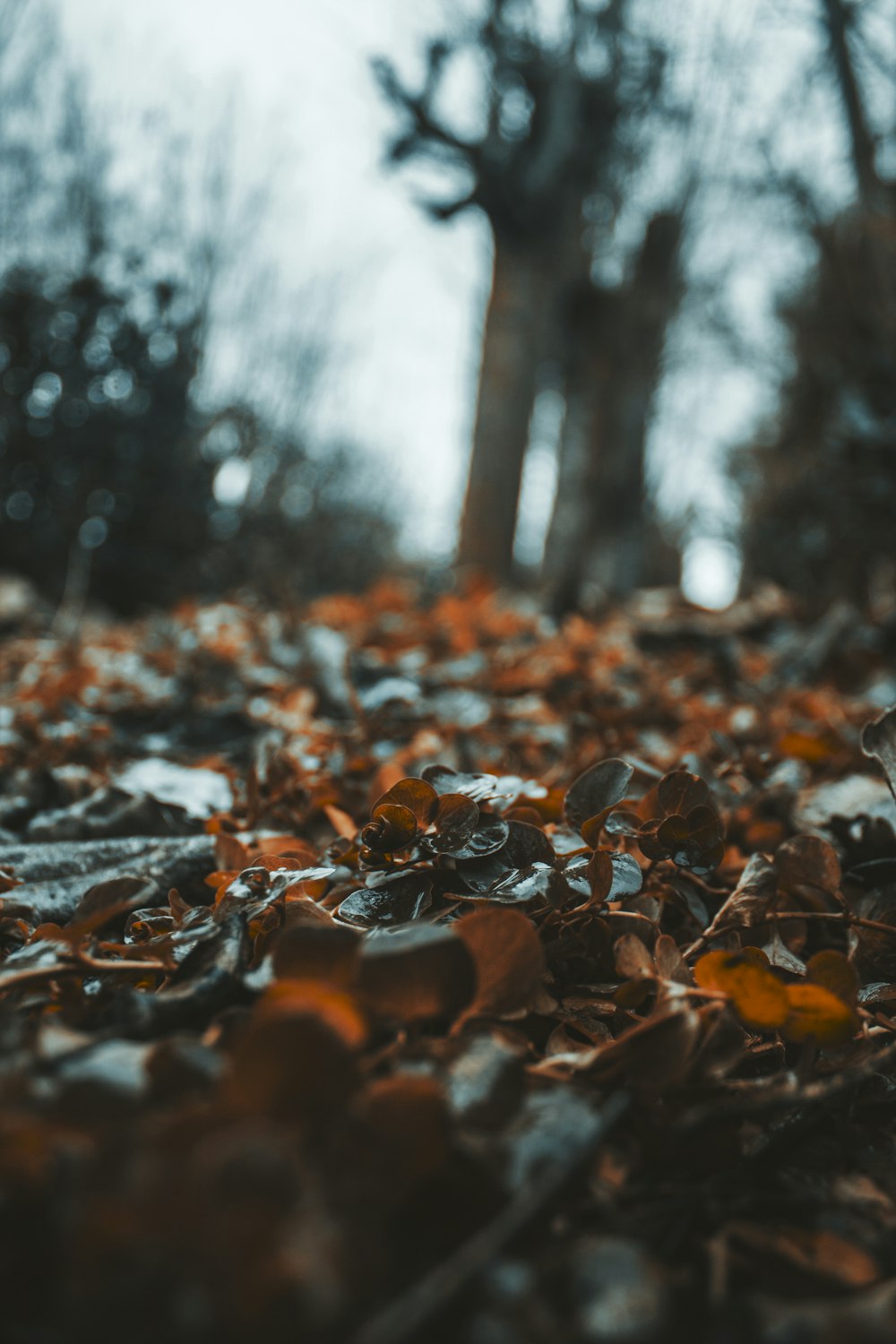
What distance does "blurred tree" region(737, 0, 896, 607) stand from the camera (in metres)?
3.59

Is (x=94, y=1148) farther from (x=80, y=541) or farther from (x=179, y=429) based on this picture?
(x=179, y=429)

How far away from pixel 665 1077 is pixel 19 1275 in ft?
1.15

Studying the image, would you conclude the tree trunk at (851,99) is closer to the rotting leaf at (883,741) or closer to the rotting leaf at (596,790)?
the rotting leaf at (883,741)

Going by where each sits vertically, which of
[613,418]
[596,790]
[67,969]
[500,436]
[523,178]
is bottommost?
[67,969]

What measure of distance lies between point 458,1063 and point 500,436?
187 inches

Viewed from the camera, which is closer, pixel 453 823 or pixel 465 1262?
pixel 465 1262

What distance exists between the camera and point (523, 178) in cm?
550

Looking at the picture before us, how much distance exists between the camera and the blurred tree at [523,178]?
4941mm

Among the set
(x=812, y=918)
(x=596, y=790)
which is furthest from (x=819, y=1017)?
(x=596, y=790)

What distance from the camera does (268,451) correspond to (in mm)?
7270

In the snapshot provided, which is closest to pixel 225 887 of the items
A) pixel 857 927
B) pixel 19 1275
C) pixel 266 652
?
pixel 19 1275

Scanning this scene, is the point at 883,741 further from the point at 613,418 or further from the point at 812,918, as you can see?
the point at 613,418

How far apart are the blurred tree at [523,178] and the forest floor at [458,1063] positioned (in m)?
4.00

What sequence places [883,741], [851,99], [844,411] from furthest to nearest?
[851,99]
[844,411]
[883,741]
